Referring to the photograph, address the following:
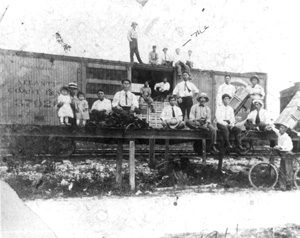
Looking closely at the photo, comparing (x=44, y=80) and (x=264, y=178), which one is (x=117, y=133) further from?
(x=44, y=80)

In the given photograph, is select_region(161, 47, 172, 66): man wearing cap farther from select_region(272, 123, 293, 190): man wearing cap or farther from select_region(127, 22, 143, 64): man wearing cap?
select_region(272, 123, 293, 190): man wearing cap

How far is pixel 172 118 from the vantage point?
8.43 metres

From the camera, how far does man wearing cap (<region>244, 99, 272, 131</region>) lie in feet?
27.6

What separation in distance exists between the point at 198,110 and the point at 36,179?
4.58 m

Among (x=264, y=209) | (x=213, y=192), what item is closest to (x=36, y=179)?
(x=213, y=192)

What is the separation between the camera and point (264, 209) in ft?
21.4

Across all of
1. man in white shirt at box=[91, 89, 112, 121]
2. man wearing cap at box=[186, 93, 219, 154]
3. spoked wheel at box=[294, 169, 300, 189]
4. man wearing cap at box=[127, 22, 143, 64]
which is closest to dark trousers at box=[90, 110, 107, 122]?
man in white shirt at box=[91, 89, 112, 121]

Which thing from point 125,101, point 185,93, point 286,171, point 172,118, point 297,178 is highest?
point 185,93

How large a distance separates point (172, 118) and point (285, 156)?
3045 millimetres

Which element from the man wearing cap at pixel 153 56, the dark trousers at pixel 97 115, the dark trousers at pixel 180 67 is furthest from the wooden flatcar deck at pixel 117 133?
the man wearing cap at pixel 153 56

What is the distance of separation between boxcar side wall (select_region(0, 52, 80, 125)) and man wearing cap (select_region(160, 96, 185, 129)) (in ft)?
13.7

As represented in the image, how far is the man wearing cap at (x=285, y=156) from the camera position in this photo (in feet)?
26.0

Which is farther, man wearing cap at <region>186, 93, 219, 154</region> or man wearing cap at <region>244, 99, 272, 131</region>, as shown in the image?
man wearing cap at <region>244, 99, 272, 131</region>

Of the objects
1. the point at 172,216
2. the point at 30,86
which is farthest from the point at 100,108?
the point at 172,216
